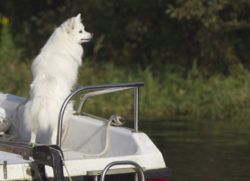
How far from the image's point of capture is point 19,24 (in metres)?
17.3

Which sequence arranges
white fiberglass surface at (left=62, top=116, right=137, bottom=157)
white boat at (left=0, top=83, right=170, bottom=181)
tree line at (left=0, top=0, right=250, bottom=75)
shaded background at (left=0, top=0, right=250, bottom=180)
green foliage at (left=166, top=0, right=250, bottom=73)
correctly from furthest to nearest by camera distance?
tree line at (left=0, top=0, right=250, bottom=75)
green foliage at (left=166, top=0, right=250, bottom=73)
shaded background at (left=0, top=0, right=250, bottom=180)
white fiberglass surface at (left=62, top=116, right=137, bottom=157)
white boat at (left=0, top=83, right=170, bottom=181)

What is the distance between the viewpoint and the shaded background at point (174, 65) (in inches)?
352

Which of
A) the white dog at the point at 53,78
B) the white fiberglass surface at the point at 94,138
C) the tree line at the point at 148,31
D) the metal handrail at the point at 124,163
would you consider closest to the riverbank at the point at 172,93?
the tree line at the point at 148,31

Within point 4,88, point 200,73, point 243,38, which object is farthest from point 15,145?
point 243,38

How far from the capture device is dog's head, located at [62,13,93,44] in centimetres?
612

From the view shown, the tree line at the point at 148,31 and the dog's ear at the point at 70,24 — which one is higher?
the tree line at the point at 148,31

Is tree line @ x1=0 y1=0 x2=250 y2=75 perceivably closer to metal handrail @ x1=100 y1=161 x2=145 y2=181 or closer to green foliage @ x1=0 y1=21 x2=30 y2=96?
green foliage @ x1=0 y1=21 x2=30 y2=96

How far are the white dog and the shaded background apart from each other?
206 centimetres

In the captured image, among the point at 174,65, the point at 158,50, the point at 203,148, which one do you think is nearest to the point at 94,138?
the point at 203,148

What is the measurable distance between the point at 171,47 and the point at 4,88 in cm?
459

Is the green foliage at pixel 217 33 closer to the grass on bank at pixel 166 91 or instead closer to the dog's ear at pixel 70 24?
the grass on bank at pixel 166 91

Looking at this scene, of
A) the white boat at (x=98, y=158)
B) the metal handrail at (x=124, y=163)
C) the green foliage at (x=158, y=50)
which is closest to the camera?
the metal handrail at (x=124, y=163)

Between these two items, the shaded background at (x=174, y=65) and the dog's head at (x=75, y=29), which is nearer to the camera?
the dog's head at (x=75, y=29)

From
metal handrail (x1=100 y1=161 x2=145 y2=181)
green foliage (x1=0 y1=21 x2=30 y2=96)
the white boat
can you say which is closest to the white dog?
the white boat
